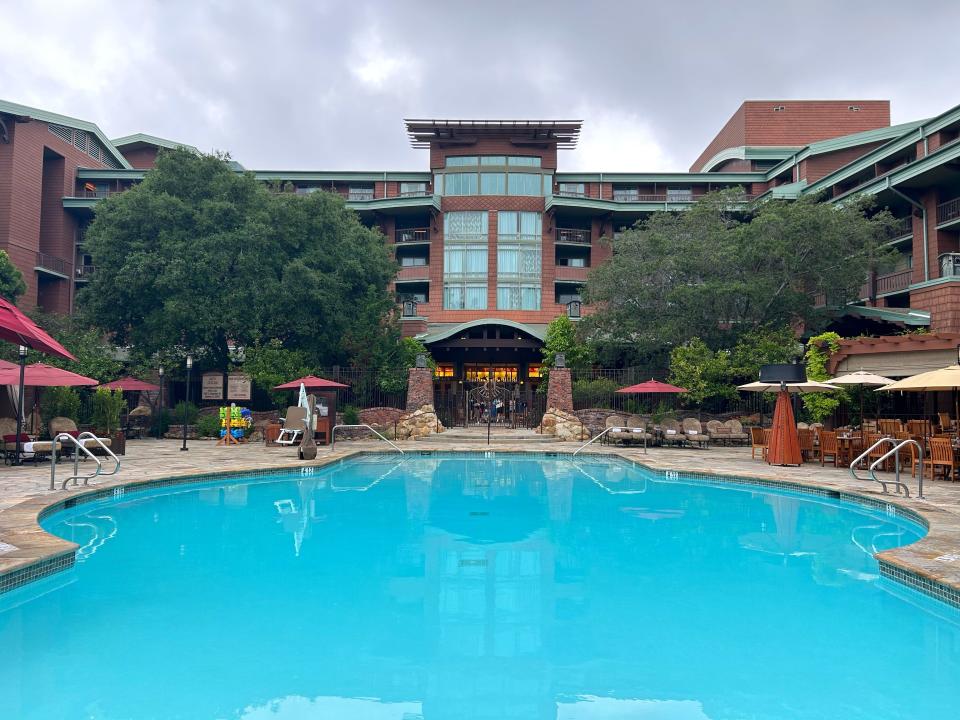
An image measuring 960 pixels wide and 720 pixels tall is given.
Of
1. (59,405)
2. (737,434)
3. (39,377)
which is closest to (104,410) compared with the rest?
(59,405)

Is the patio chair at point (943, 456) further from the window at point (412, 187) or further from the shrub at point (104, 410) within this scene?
the window at point (412, 187)

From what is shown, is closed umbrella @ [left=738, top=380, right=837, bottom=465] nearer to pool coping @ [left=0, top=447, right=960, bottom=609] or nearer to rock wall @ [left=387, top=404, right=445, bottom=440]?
pool coping @ [left=0, top=447, right=960, bottom=609]

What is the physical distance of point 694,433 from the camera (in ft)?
62.2

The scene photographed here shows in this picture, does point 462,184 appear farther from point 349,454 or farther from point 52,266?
point 349,454

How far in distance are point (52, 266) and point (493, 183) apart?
2462 centimetres

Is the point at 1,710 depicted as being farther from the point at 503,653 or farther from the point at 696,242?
the point at 696,242

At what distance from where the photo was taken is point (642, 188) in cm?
4041

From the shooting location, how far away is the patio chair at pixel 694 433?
61.6 feet

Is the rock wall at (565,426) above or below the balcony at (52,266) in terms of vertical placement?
below

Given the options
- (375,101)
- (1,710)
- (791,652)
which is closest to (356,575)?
(1,710)

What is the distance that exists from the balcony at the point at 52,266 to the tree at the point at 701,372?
32199 mm

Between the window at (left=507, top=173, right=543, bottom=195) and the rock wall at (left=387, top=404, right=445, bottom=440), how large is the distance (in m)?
18.9

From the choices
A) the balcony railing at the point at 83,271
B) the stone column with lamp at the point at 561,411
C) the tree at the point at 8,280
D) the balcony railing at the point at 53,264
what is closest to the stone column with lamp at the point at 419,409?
the stone column with lamp at the point at 561,411

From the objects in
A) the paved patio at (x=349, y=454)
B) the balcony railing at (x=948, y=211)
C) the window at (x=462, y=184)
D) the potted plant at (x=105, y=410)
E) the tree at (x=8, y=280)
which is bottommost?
the paved patio at (x=349, y=454)
